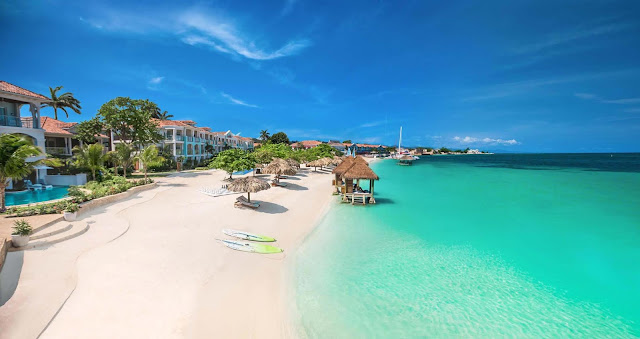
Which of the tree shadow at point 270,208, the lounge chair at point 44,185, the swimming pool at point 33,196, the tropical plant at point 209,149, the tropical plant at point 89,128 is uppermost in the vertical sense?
the tropical plant at point 89,128

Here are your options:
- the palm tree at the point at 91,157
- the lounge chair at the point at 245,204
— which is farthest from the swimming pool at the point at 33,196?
the lounge chair at the point at 245,204

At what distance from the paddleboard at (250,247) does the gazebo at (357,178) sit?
916cm

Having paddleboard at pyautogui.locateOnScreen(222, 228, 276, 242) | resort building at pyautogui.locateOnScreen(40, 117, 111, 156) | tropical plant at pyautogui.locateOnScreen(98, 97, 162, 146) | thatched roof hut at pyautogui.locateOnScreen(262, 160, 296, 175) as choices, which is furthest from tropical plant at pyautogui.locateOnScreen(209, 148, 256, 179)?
resort building at pyautogui.locateOnScreen(40, 117, 111, 156)

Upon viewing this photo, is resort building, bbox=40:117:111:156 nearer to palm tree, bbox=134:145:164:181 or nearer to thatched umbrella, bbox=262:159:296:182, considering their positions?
palm tree, bbox=134:145:164:181

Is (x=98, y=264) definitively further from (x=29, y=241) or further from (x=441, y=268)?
(x=441, y=268)

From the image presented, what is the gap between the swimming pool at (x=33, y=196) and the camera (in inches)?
527

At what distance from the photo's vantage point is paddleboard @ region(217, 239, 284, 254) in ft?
30.0

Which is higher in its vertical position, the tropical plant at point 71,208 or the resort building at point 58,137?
the resort building at point 58,137

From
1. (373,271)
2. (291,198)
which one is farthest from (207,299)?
(291,198)

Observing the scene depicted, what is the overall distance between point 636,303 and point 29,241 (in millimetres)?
18863

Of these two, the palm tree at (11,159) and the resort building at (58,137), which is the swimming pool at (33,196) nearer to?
the palm tree at (11,159)

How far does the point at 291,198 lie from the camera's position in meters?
18.0

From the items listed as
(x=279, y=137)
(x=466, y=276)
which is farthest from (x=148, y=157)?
(x=279, y=137)

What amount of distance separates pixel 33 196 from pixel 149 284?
15014 mm
